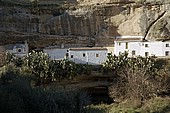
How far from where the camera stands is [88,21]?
151ft

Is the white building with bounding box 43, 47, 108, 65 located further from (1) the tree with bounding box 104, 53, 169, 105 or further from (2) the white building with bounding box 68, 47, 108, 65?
(1) the tree with bounding box 104, 53, 169, 105

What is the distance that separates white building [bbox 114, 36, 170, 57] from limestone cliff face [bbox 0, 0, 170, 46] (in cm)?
126

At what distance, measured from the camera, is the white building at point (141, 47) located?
4188 centimetres

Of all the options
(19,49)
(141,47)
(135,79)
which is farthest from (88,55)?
(135,79)

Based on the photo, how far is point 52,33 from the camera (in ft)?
149

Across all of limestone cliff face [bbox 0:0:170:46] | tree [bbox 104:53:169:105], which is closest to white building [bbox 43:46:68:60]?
limestone cliff face [bbox 0:0:170:46]

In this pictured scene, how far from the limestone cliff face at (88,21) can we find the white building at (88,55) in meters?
5.30

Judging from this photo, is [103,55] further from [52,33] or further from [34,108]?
[34,108]

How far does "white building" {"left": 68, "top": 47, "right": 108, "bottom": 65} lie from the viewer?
129ft

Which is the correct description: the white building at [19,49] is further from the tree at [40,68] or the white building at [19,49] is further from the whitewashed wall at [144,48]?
the whitewashed wall at [144,48]

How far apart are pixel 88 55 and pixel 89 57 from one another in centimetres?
28

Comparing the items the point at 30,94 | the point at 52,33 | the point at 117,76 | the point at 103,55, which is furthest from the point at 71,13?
the point at 30,94

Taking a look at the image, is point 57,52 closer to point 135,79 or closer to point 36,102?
point 135,79

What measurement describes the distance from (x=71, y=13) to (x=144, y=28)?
1061cm
